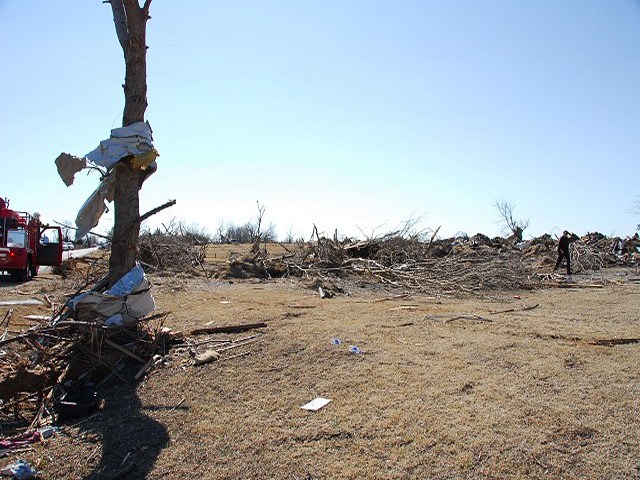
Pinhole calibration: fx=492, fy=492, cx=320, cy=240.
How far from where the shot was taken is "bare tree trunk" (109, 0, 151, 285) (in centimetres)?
529

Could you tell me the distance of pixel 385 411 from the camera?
3.60 m

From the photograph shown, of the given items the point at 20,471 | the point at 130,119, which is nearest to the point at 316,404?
the point at 20,471

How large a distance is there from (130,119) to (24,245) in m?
9.68

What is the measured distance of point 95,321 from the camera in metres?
4.83

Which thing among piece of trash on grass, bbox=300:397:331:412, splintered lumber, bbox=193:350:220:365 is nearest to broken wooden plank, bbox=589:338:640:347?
piece of trash on grass, bbox=300:397:331:412

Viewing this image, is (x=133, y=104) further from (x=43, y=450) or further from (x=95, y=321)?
(x=43, y=450)

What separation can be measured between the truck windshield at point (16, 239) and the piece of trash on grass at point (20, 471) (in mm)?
11185

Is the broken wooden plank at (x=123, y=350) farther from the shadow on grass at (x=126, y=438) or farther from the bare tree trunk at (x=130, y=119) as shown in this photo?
the bare tree trunk at (x=130, y=119)

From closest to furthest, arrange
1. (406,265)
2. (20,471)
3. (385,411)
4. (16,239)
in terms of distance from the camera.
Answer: (20,471), (385,411), (406,265), (16,239)

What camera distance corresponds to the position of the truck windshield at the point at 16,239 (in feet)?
41.9

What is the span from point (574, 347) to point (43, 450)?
4.85 m

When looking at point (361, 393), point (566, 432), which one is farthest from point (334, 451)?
point (566, 432)

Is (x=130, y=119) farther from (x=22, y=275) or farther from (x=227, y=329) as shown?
(x=22, y=275)

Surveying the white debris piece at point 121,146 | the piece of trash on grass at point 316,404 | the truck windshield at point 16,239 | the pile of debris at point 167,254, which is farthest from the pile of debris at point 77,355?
the pile of debris at point 167,254
